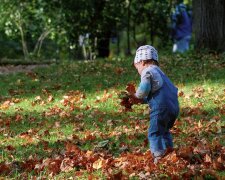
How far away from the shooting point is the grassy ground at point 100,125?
5.35 m

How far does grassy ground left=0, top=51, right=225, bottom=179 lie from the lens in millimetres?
5348

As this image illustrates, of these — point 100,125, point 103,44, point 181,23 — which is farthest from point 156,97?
point 103,44

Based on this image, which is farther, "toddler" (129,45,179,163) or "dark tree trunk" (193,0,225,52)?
"dark tree trunk" (193,0,225,52)

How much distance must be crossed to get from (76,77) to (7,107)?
308 centimetres

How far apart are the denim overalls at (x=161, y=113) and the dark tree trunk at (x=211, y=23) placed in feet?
30.3

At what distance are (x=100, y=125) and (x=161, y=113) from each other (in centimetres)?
248

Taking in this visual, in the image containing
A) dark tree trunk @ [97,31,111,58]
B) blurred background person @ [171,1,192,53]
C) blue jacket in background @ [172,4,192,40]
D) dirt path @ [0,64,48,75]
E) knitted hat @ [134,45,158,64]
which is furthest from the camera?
dark tree trunk @ [97,31,111,58]

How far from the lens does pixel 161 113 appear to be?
17.6 feet

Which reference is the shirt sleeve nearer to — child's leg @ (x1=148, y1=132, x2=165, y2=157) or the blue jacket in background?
child's leg @ (x1=148, y1=132, x2=165, y2=157)

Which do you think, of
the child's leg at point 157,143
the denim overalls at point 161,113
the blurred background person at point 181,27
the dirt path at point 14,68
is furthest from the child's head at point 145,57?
the blurred background person at point 181,27

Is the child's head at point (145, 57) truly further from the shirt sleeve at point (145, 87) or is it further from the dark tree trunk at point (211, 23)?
the dark tree trunk at point (211, 23)

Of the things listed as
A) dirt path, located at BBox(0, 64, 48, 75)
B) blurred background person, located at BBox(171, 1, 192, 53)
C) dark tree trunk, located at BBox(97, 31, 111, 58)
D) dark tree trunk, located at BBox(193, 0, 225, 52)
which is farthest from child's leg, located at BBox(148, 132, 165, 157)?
dark tree trunk, located at BBox(97, 31, 111, 58)

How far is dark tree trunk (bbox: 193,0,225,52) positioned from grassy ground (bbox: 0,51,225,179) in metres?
0.97

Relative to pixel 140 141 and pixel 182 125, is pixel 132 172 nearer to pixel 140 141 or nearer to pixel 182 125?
pixel 140 141
